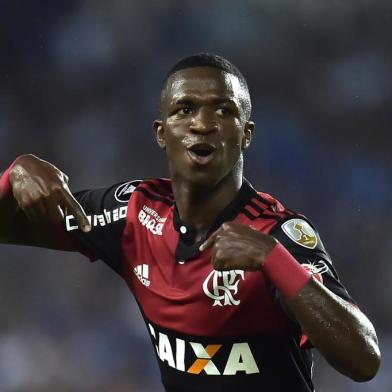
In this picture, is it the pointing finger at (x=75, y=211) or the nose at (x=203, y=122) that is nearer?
the pointing finger at (x=75, y=211)

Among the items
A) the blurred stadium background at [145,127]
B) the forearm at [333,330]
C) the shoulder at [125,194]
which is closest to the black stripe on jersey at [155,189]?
the shoulder at [125,194]

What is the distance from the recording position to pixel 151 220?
3.04 metres

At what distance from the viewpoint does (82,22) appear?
211 inches

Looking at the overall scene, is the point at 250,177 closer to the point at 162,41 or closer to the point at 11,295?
the point at 162,41

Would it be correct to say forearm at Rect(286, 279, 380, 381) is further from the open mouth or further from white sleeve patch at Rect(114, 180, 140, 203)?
white sleeve patch at Rect(114, 180, 140, 203)

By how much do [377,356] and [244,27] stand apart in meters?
3.33

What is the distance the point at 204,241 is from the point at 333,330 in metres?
0.70

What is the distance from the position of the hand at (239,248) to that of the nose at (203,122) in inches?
17.7

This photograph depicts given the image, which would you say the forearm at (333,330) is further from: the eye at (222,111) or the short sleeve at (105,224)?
the short sleeve at (105,224)

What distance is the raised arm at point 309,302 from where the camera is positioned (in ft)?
7.43

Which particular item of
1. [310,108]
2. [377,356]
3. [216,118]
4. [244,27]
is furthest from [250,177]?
[377,356]

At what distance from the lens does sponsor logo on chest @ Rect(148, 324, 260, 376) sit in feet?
8.93

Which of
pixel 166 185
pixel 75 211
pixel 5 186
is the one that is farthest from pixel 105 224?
pixel 75 211

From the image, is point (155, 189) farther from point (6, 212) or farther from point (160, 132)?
point (6, 212)
